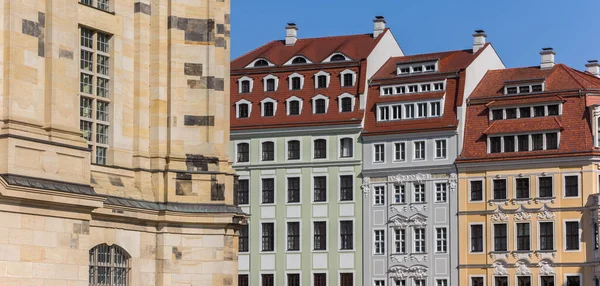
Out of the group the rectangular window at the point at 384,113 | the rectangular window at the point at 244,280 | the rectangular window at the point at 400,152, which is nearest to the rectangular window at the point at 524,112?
the rectangular window at the point at 400,152

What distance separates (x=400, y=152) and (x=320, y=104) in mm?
6439

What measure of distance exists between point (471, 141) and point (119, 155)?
2153 inches

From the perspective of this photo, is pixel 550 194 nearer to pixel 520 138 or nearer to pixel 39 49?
pixel 520 138

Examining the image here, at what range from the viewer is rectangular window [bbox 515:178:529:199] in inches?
3780

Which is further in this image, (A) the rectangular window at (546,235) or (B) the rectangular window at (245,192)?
(B) the rectangular window at (245,192)

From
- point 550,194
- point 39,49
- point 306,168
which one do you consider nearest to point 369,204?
point 306,168

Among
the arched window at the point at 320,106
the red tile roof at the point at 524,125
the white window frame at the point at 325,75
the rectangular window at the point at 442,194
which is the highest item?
the white window frame at the point at 325,75

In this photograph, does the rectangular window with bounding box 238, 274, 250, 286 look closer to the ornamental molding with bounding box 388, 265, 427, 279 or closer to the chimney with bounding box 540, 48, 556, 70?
the ornamental molding with bounding box 388, 265, 427, 279

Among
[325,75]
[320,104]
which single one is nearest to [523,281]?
[320,104]

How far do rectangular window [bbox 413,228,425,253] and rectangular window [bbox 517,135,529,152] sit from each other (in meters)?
8.24

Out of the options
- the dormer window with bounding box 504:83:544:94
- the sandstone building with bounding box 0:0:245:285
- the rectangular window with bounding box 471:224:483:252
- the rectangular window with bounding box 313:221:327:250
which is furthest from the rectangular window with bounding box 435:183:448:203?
the sandstone building with bounding box 0:0:245:285

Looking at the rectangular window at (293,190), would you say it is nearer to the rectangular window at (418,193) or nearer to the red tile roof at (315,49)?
the rectangular window at (418,193)

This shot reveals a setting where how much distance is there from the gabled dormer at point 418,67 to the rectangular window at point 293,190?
968 cm

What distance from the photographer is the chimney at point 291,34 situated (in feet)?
351
